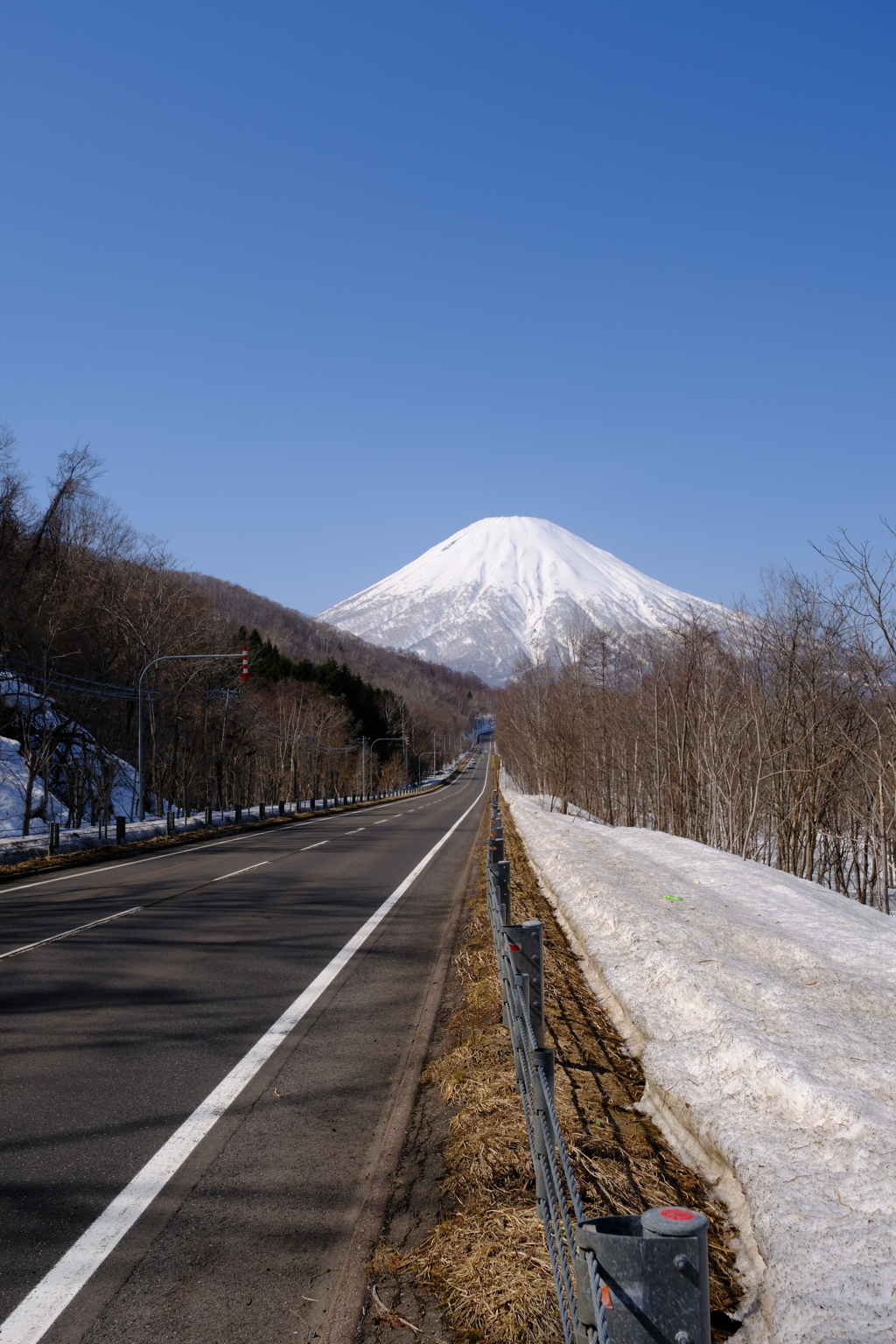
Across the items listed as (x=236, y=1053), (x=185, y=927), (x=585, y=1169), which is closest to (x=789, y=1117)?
(x=585, y=1169)

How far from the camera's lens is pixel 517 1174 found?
4.12 meters

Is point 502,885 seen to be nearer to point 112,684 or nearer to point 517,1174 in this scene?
point 517,1174

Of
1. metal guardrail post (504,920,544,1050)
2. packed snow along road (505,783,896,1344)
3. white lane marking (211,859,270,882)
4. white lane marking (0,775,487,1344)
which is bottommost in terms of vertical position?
white lane marking (211,859,270,882)

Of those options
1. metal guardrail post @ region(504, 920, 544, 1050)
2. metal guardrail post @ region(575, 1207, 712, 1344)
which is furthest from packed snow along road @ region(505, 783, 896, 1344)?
metal guardrail post @ region(575, 1207, 712, 1344)

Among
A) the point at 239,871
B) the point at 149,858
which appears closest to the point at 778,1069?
the point at 239,871

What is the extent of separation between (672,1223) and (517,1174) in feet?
8.31

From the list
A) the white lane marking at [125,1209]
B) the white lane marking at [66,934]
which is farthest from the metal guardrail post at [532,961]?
the white lane marking at [66,934]

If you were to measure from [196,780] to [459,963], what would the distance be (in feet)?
193

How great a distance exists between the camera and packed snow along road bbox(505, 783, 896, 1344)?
3189 mm

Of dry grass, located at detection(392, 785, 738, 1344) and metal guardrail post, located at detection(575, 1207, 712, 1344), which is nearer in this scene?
metal guardrail post, located at detection(575, 1207, 712, 1344)

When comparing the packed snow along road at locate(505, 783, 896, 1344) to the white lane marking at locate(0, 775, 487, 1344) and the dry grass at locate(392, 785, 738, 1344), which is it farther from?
the white lane marking at locate(0, 775, 487, 1344)

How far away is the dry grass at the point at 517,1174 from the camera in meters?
3.11

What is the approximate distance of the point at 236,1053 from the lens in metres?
6.04

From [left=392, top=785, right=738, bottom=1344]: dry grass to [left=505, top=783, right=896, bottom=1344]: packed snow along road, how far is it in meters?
0.18
